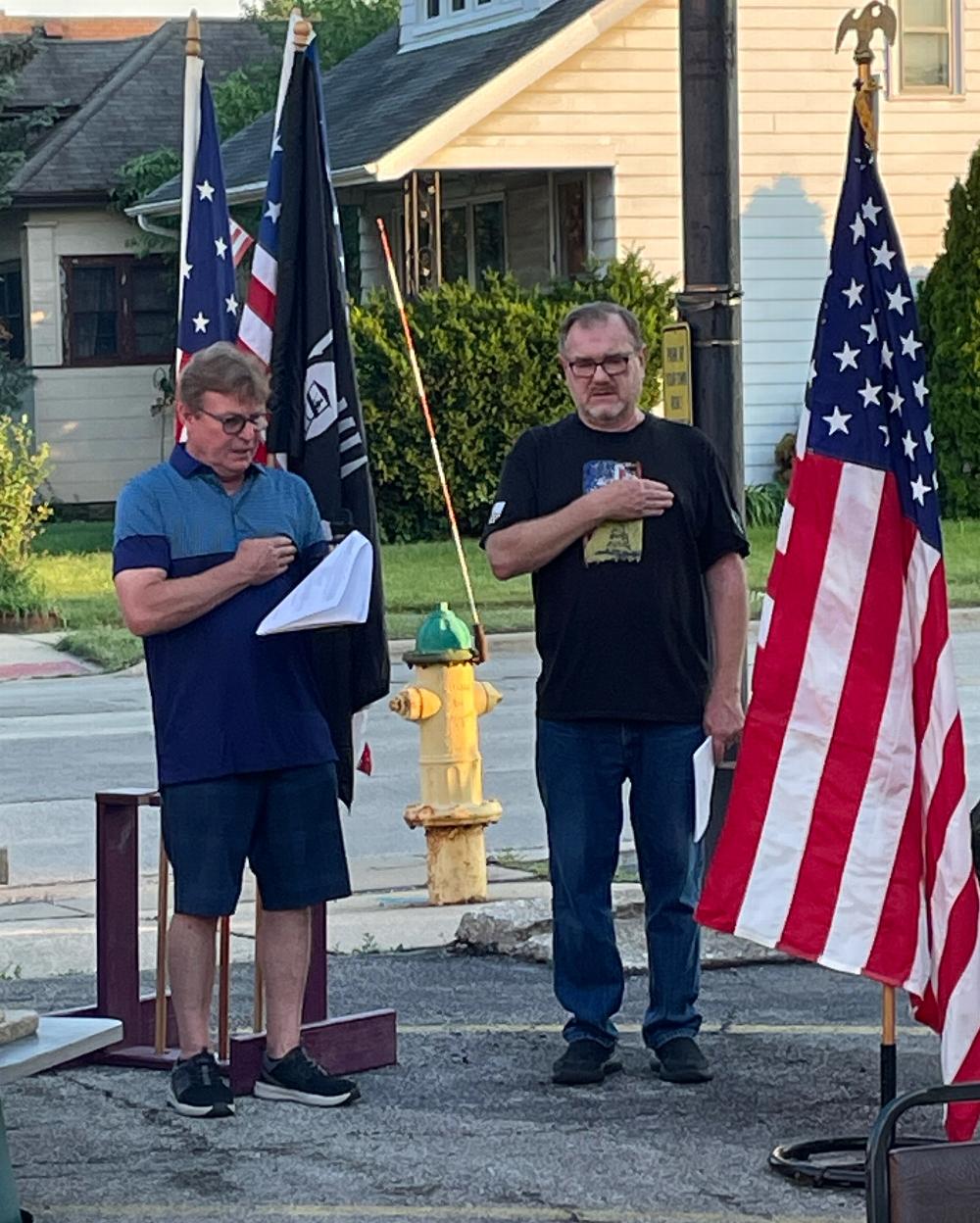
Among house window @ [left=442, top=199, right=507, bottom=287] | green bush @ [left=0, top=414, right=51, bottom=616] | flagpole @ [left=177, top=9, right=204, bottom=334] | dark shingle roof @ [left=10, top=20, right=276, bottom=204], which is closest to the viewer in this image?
flagpole @ [left=177, top=9, right=204, bottom=334]

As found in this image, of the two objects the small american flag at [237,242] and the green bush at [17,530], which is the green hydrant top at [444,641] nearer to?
the small american flag at [237,242]

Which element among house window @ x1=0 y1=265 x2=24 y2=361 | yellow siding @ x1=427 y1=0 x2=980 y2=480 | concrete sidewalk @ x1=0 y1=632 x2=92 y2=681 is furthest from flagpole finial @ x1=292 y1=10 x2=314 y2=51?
house window @ x1=0 y1=265 x2=24 y2=361

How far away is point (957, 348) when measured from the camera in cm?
2583

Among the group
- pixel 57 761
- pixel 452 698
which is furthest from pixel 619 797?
pixel 57 761

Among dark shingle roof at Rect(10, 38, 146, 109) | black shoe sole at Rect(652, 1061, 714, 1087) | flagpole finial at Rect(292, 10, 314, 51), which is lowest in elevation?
black shoe sole at Rect(652, 1061, 714, 1087)

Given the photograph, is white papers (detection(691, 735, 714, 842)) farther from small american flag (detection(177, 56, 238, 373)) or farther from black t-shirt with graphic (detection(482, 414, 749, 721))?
small american flag (detection(177, 56, 238, 373))

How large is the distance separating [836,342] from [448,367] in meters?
19.0

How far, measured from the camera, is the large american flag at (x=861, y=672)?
18.5 ft

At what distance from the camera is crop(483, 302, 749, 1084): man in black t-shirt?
21.2ft

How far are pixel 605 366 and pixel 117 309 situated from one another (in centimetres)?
2878

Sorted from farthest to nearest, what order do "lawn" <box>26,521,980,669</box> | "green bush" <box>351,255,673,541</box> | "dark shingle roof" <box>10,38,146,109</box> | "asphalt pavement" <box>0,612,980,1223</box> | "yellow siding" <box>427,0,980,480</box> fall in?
"dark shingle roof" <box>10,38,146,109</box> → "yellow siding" <box>427,0,980,480</box> → "green bush" <box>351,255,673,541</box> → "lawn" <box>26,521,980,669</box> → "asphalt pavement" <box>0,612,980,1223</box>

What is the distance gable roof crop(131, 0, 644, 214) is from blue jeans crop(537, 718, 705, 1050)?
1903cm

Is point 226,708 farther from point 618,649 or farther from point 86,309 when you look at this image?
point 86,309

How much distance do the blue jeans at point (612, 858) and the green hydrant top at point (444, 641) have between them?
9.86 ft
